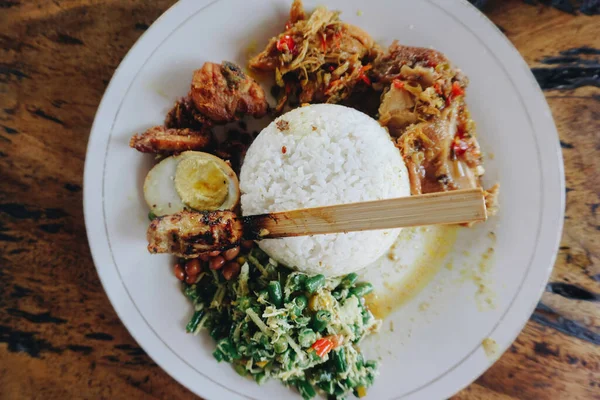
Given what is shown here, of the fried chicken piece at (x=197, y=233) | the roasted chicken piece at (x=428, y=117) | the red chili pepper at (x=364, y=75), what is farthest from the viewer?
the red chili pepper at (x=364, y=75)

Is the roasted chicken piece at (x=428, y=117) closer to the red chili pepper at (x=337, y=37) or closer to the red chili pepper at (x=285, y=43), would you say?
the red chili pepper at (x=337, y=37)

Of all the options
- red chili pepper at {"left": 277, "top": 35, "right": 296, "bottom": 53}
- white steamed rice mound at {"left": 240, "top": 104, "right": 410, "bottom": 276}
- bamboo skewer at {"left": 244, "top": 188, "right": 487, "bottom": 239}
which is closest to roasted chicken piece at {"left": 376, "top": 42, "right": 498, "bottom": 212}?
white steamed rice mound at {"left": 240, "top": 104, "right": 410, "bottom": 276}

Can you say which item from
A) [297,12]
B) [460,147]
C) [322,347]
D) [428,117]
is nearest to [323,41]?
[297,12]

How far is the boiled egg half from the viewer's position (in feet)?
9.17

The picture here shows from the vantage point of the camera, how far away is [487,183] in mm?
3100

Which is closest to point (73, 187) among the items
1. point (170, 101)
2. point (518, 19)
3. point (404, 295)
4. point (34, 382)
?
point (170, 101)

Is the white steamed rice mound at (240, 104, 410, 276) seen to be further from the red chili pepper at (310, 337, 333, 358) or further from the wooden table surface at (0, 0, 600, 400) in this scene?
the wooden table surface at (0, 0, 600, 400)

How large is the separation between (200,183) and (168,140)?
0.34 meters

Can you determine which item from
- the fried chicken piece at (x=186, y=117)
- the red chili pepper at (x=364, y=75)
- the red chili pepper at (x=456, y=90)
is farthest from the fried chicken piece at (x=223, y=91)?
the red chili pepper at (x=456, y=90)

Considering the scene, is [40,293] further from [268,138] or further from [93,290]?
[268,138]

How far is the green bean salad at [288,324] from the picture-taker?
2717 mm

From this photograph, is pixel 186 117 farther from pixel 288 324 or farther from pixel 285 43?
pixel 288 324

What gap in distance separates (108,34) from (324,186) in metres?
1.87

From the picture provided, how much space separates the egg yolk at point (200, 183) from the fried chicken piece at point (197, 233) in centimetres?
47
